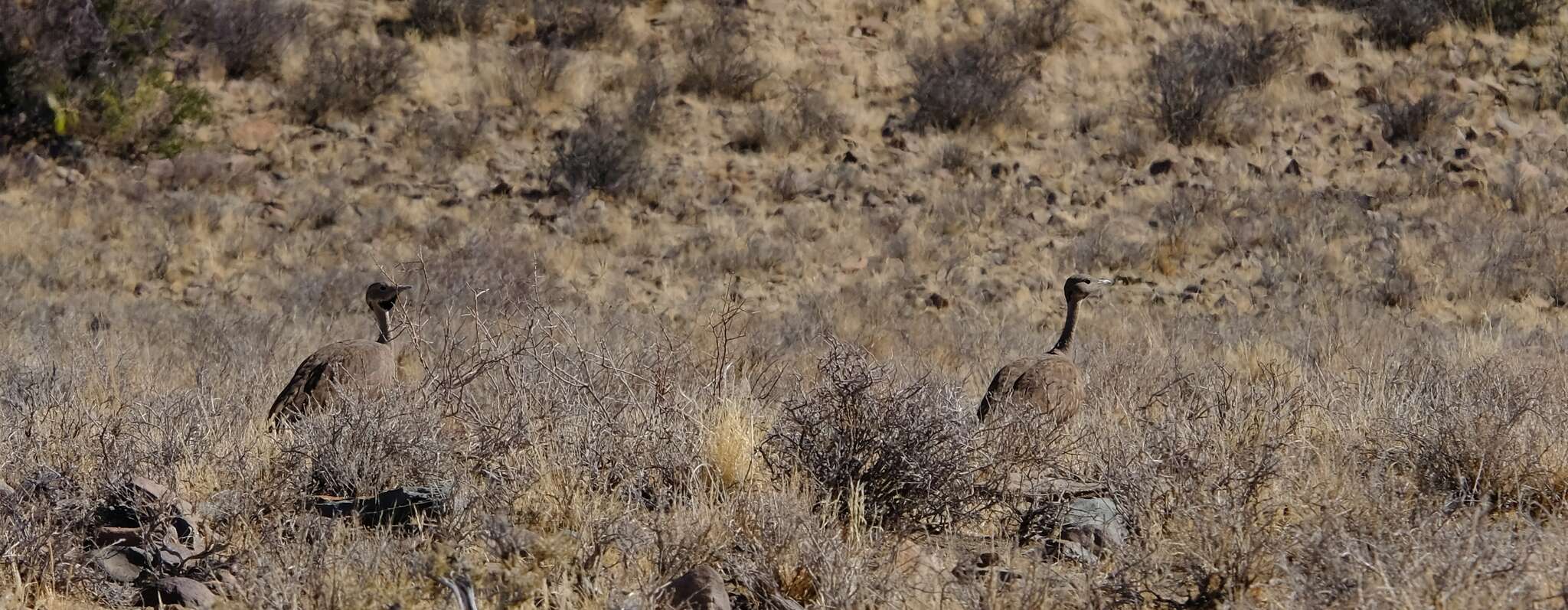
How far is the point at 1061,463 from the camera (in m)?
6.20

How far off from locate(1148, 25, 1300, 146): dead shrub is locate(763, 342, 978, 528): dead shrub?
1432 centimetres

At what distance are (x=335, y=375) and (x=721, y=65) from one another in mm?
14062

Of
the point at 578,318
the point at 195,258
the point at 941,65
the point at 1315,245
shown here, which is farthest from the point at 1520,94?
the point at 195,258

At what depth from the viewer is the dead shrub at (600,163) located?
18125 millimetres

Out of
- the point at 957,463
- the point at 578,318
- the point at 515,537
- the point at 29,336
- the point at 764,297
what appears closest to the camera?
the point at 515,537

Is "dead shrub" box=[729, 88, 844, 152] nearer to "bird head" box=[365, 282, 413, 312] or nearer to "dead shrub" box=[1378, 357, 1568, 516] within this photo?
"bird head" box=[365, 282, 413, 312]

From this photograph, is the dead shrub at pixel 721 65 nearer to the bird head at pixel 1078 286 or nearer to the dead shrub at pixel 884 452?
the bird head at pixel 1078 286

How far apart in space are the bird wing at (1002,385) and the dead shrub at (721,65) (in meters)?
13.1

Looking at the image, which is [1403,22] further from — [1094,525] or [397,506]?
[397,506]

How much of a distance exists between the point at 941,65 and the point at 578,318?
9253mm

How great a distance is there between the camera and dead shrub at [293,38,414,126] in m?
19.7

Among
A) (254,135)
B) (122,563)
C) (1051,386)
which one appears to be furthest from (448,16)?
(122,563)

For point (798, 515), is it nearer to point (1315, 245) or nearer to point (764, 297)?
point (764, 297)

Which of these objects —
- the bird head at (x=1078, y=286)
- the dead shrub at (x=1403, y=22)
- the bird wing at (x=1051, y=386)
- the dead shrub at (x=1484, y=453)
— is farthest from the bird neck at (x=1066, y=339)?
the dead shrub at (x=1403, y=22)
